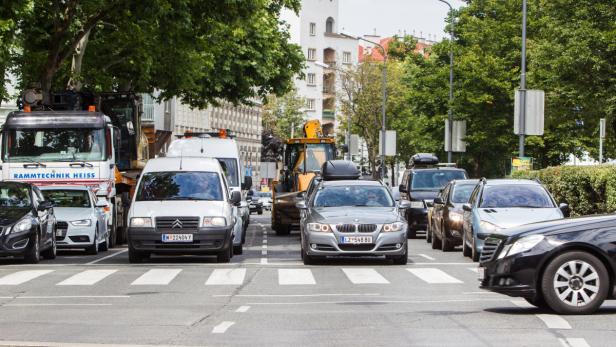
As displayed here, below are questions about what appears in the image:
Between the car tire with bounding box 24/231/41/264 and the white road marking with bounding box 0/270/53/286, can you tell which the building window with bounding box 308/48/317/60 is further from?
the white road marking with bounding box 0/270/53/286

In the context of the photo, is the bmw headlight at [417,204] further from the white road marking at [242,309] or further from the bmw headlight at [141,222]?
the white road marking at [242,309]

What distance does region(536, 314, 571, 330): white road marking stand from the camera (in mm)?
12977

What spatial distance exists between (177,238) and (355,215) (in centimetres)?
322

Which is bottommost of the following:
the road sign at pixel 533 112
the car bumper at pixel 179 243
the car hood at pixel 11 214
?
the car bumper at pixel 179 243

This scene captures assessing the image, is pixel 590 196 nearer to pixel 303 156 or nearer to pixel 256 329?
pixel 303 156

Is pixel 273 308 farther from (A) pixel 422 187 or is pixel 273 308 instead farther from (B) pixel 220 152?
(A) pixel 422 187

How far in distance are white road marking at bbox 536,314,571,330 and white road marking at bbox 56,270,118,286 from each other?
791cm

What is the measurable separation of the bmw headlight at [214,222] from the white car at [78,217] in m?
6.22

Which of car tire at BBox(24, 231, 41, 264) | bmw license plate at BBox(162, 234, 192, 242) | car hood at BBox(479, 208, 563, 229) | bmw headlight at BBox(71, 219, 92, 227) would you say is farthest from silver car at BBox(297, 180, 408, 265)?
bmw headlight at BBox(71, 219, 92, 227)

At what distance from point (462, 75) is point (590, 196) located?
32956mm

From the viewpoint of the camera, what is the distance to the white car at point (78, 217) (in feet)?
99.4

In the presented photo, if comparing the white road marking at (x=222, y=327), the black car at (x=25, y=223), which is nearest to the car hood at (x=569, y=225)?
the white road marking at (x=222, y=327)

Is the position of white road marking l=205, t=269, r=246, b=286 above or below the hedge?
below

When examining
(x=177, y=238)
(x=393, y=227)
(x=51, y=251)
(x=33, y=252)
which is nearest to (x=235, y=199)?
(x=177, y=238)
